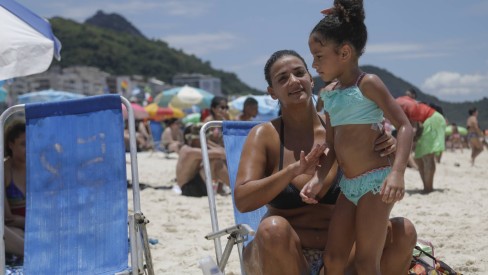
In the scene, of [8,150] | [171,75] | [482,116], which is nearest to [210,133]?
[8,150]

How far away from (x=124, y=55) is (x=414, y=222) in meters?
107

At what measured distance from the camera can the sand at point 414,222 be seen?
14.6ft

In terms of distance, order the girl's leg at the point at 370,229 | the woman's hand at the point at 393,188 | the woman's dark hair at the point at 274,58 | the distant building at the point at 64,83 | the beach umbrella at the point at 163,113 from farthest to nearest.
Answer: the distant building at the point at 64,83, the beach umbrella at the point at 163,113, the woman's dark hair at the point at 274,58, the girl's leg at the point at 370,229, the woman's hand at the point at 393,188

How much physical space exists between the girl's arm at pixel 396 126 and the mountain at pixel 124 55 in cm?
9913

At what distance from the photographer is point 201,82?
86.2 m

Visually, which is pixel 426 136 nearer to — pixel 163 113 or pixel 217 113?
pixel 217 113

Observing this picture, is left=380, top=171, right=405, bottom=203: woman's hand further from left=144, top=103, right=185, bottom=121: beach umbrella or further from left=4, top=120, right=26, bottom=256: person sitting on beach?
left=144, top=103, right=185, bottom=121: beach umbrella

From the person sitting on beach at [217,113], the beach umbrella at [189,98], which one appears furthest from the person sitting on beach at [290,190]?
the beach umbrella at [189,98]

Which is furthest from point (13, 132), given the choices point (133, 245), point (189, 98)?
point (189, 98)

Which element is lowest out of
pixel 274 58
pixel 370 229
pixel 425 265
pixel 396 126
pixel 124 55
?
pixel 425 265

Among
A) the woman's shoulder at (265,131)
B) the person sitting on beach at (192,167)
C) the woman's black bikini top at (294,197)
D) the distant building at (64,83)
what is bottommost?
the person sitting on beach at (192,167)

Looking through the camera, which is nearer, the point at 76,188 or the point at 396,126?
the point at 396,126

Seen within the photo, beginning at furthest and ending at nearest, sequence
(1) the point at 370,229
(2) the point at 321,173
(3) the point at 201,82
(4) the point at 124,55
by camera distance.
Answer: (4) the point at 124,55 < (3) the point at 201,82 < (2) the point at 321,173 < (1) the point at 370,229

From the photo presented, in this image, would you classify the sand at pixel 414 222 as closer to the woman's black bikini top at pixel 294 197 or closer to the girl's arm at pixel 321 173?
the woman's black bikini top at pixel 294 197
